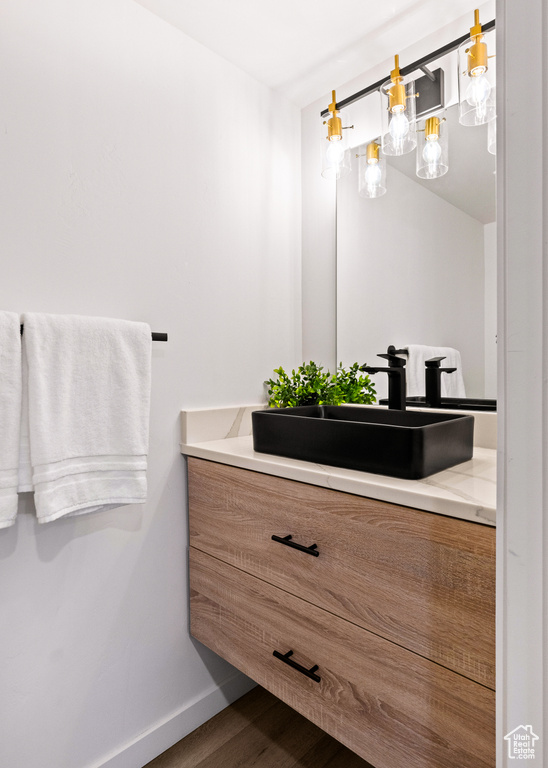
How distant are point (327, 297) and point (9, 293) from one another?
1031 millimetres

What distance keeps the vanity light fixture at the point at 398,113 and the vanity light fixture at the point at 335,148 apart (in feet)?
0.57

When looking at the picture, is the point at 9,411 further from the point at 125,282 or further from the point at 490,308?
the point at 490,308

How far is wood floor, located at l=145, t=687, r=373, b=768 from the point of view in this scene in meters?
1.27

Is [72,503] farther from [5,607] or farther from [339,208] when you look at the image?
[339,208]

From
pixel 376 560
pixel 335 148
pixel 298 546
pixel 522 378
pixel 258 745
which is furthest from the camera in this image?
pixel 335 148

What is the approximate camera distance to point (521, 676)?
49 centimetres

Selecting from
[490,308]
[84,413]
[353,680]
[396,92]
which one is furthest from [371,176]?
[353,680]

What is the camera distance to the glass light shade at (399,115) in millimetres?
1337

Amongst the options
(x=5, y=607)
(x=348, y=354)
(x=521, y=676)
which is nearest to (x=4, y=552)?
(x=5, y=607)

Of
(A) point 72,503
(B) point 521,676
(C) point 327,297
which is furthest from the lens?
(C) point 327,297

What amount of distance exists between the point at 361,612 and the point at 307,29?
159cm

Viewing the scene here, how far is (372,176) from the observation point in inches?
59.2

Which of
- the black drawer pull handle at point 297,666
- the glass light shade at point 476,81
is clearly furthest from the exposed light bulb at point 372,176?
the black drawer pull handle at point 297,666

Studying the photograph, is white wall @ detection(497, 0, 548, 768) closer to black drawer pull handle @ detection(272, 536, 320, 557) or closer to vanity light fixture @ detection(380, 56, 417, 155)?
black drawer pull handle @ detection(272, 536, 320, 557)
